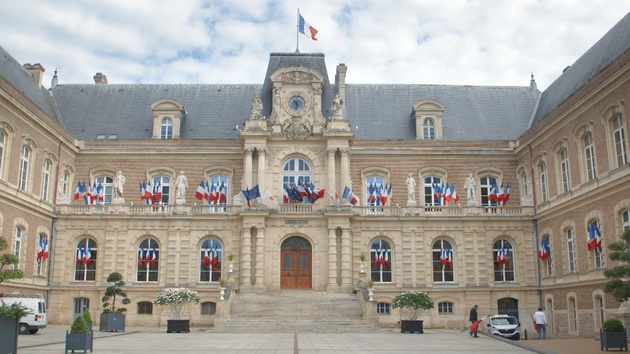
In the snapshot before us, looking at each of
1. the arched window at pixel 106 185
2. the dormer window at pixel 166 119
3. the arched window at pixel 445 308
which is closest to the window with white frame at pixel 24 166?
the arched window at pixel 106 185

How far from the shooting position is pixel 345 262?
3794 cm

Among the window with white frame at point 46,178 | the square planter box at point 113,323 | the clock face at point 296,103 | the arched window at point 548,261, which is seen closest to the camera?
the square planter box at point 113,323

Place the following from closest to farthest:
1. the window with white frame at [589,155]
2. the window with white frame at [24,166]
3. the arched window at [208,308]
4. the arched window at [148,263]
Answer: the window with white frame at [589,155], the window with white frame at [24,166], the arched window at [208,308], the arched window at [148,263]

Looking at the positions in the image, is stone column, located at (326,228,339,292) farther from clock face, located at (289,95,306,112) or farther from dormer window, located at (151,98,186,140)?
dormer window, located at (151,98,186,140)

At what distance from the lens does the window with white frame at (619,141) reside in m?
28.1

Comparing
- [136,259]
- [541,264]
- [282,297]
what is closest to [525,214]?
[541,264]

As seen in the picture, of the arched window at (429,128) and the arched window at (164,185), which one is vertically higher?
the arched window at (429,128)

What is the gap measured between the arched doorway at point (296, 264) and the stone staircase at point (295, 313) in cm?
104

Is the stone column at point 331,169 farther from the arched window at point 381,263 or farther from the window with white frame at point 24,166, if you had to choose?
the window with white frame at point 24,166

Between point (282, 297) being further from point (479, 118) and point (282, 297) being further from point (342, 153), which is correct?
point (479, 118)

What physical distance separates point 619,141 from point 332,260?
53.9 ft

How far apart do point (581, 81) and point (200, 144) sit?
22.3 meters

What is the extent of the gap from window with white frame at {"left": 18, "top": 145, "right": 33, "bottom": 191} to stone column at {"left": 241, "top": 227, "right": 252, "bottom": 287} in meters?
11.9

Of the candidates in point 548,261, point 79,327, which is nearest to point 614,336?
point 79,327
